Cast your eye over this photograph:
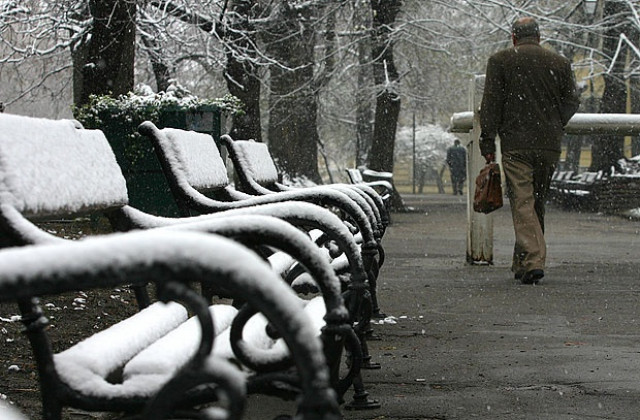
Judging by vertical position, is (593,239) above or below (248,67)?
below

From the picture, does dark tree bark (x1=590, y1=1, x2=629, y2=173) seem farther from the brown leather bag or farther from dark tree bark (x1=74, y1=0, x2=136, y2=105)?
the brown leather bag

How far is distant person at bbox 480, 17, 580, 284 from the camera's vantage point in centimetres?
942

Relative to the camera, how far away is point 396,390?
4945mm

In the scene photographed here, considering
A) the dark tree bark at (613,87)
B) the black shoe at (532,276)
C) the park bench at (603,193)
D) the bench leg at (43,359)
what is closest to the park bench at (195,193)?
the bench leg at (43,359)

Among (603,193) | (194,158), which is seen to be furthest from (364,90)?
(194,158)

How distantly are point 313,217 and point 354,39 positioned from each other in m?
22.7

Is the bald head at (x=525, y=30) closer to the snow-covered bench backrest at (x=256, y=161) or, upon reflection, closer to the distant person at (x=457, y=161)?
the snow-covered bench backrest at (x=256, y=161)

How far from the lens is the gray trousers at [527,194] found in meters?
9.30

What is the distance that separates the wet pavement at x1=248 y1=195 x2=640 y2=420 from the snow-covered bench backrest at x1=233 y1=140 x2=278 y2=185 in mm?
1072

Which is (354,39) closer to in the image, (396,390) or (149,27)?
(149,27)

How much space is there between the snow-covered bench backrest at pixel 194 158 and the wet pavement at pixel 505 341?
1088 millimetres

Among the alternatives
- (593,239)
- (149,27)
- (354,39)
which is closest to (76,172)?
(593,239)

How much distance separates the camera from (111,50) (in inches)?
485

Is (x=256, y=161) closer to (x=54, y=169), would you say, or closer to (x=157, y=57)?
(x=54, y=169)
